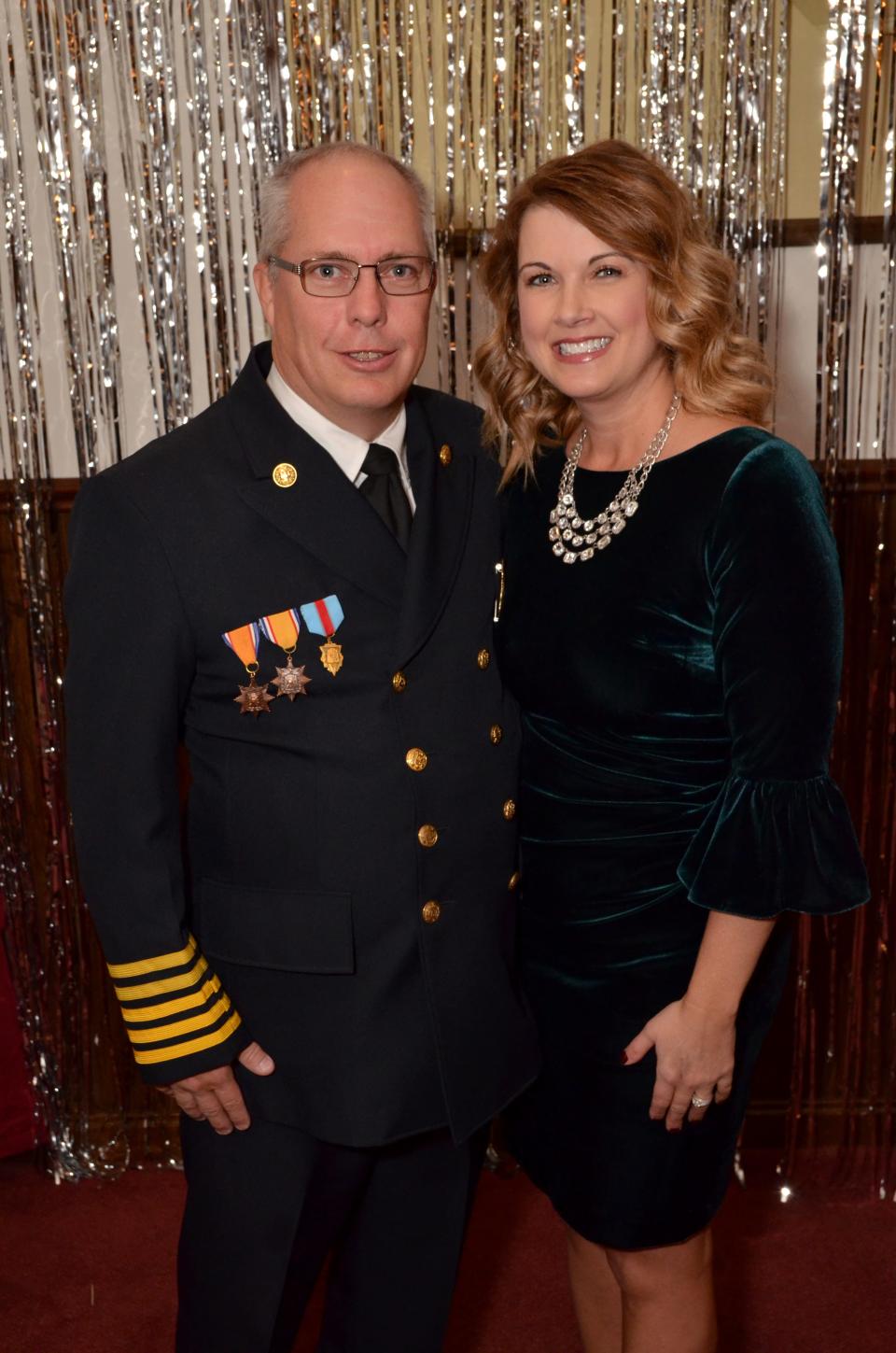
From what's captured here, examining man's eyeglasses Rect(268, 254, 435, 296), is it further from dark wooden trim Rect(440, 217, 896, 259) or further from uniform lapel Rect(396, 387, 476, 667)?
dark wooden trim Rect(440, 217, 896, 259)

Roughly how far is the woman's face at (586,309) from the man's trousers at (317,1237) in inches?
39.9

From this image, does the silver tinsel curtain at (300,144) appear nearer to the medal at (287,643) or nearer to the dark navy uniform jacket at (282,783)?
the dark navy uniform jacket at (282,783)

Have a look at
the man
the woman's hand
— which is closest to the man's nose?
the man

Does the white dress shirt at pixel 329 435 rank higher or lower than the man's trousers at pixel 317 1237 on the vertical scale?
higher

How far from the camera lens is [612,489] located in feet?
5.26

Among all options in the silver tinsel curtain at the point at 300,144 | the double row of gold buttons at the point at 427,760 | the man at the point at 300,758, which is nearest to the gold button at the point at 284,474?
the man at the point at 300,758

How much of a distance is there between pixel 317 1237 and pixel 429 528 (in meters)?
0.92

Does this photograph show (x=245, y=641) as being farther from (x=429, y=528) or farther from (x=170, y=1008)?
(x=170, y=1008)

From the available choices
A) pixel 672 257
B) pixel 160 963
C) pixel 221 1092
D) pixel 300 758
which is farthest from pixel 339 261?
pixel 221 1092

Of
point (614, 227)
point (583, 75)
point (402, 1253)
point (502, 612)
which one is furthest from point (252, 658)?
point (583, 75)

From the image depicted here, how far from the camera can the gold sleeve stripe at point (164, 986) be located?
1473mm

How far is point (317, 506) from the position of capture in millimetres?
1483

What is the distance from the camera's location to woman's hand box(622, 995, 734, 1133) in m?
1.53

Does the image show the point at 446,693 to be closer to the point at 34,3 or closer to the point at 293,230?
the point at 293,230
